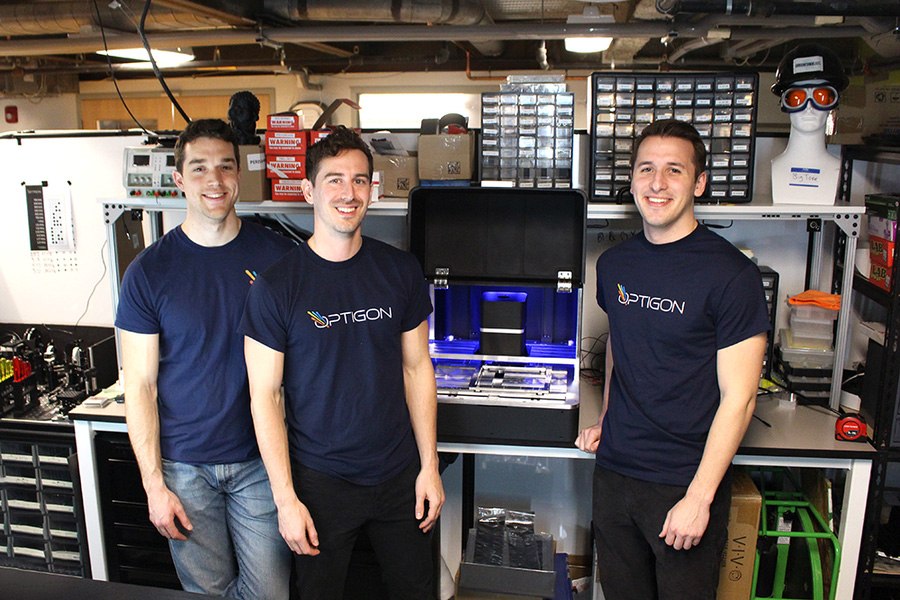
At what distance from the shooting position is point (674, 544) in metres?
1.60

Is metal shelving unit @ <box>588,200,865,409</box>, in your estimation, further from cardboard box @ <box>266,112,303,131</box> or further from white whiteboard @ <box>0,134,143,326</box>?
white whiteboard @ <box>0,134,143,326</box>

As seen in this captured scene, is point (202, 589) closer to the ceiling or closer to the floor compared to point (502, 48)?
closer to the floor

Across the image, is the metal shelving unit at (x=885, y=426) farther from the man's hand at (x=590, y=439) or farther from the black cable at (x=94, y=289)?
the black cable at (x=94, y=289)

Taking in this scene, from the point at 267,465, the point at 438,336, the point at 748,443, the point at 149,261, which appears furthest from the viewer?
the point at 438,336

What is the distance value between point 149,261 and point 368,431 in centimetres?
68

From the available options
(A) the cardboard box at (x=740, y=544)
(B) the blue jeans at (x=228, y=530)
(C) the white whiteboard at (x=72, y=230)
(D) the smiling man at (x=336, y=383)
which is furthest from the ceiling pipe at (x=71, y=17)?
(A) the cardboard box at (x=740, y=544)

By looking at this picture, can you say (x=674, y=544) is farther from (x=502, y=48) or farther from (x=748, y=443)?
(x=502, y=48)

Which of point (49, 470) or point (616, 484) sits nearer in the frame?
point (616, 484)

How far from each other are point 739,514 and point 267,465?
136 cm

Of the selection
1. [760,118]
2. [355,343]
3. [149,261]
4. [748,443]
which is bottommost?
[748,443]

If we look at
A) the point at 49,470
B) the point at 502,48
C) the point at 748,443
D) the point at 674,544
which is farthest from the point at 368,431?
the point at 502,48

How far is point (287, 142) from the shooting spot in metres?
2.22

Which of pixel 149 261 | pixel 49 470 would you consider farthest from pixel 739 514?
pixel 49 470

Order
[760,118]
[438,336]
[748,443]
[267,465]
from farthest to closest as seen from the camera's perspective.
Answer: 1. [760,118]
2. [438,336]
3. [748,443]
4. [267,465]
